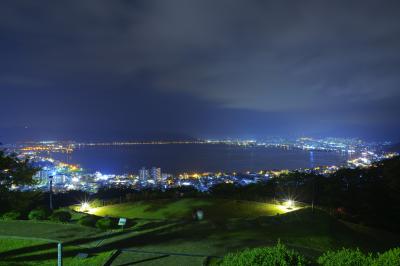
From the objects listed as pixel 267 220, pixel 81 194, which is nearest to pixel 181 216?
pixel 267 220

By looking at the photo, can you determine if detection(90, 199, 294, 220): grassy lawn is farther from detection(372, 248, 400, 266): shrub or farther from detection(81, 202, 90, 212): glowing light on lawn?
detection(372, 248, 400, 266): shrub

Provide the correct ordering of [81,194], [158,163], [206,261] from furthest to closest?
[158,163], [81,194], [206,261]

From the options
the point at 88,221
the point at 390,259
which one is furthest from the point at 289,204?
the point at 390,259

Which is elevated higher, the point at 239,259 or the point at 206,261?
the point at 239,259

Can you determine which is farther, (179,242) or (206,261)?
(179,242)

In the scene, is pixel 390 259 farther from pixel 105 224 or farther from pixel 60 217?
pixel 60 217

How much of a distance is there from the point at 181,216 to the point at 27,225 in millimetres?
7752

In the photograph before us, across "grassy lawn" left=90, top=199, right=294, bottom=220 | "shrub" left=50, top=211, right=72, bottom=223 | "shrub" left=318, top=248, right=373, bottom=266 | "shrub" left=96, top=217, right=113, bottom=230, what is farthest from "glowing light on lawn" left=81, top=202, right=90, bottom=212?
"shrub" left=318, top=248, right=373, bottom=266

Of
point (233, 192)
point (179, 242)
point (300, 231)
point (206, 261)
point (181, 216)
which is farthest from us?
point (233, 192)

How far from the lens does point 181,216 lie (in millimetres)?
18562

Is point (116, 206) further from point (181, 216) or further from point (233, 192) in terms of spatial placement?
point (233, 192)

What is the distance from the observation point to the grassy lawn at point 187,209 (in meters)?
19.1

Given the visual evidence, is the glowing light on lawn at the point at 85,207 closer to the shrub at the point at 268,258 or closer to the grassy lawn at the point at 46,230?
the grassy lawn at the point at 46,230

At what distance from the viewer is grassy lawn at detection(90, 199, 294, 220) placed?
19078 millimetres
